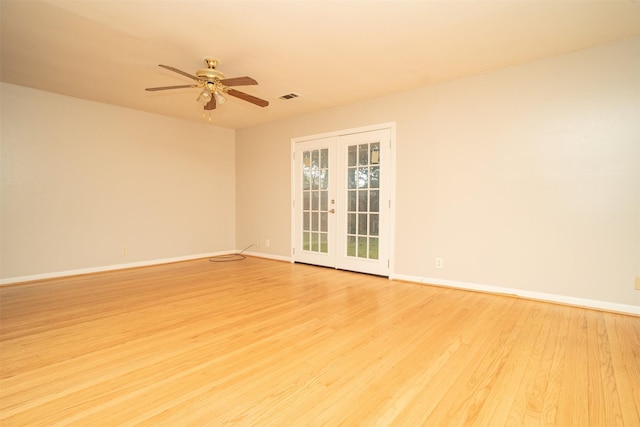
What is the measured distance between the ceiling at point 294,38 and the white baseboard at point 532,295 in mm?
2521

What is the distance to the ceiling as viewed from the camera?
239cm

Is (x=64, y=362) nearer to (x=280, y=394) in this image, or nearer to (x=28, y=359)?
(x=28, y=359)

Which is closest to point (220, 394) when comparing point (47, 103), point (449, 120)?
point (449, 120)

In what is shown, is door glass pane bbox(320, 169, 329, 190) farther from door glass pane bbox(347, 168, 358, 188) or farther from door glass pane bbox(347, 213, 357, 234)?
door glass pane bbox(347, 213, 357, 234)

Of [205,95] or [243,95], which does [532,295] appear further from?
[205,95]

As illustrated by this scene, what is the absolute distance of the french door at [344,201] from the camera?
14.3 feet

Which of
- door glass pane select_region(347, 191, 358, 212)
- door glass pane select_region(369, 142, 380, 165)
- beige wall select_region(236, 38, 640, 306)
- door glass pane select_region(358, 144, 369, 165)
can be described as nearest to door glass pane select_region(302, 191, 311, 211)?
door glass pane select_region(347, 191, 358, 212)

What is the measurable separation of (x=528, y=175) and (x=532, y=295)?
1312mm

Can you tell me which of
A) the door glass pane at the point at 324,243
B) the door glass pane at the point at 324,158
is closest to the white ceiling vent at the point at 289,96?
the door glass pane at the point at 324,158

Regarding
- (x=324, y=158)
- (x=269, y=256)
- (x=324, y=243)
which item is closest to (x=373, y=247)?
(x=324, y=243)

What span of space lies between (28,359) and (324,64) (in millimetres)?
3554

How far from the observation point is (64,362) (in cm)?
194

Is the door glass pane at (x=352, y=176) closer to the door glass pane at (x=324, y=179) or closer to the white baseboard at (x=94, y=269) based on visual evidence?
the door glass pane at (x=324, y=179)

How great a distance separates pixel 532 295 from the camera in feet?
10.7
